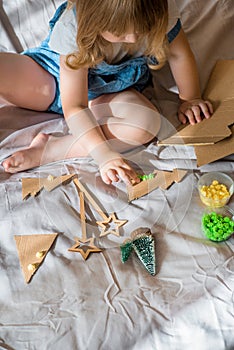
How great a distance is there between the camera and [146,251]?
0.72 meters

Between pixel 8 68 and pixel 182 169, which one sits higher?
pixel 8 68

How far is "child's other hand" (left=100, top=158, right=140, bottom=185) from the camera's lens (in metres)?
0.79

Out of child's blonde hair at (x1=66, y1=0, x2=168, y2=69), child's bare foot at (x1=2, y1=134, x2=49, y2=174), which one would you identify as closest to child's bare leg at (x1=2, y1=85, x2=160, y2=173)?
child's bare foot at (x1=2, y1=134, x2=49, y2=174)

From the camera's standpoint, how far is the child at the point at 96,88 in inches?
31.5

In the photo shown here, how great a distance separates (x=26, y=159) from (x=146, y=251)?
0.96 feet

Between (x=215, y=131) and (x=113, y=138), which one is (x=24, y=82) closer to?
(x=113, y=138)

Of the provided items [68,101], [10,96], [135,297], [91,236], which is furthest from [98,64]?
[135,297]

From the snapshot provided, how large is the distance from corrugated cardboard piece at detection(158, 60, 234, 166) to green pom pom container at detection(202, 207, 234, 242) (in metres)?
0.11

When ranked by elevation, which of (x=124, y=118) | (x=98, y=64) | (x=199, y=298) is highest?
(x=98, y=64)

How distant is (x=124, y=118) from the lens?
2.88ft

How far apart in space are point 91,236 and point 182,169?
21cm

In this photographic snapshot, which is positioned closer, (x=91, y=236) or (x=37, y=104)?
(x=91, y=236)

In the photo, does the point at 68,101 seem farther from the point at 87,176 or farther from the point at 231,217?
the point at 231,217

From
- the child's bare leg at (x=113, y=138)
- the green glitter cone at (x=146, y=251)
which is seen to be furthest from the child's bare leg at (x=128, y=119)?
the green glitter cone at (x=146, y=251)
